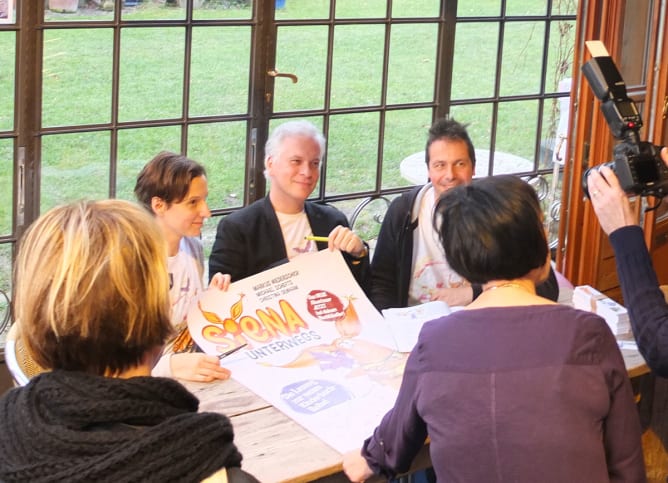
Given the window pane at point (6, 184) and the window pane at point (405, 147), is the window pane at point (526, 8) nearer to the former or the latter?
the window pane at point (405, 147)

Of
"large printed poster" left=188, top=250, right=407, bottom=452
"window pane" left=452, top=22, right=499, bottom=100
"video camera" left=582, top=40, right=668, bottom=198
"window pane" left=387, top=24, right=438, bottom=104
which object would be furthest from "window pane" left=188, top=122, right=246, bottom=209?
"video camera" left=582, top=40, right=668, bottom=198

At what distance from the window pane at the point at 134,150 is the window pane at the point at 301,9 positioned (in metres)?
0.56

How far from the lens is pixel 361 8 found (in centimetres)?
382

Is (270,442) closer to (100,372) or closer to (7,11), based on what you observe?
(100,372)

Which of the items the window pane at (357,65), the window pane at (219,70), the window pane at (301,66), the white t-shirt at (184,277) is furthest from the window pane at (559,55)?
the white t-shirt at (184,277)

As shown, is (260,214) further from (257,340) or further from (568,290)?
(568,290)

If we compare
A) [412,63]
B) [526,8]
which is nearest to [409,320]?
[412,63]

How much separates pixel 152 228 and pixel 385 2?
8.86 ft

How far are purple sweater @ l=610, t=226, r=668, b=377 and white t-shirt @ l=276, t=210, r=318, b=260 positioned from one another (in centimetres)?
125

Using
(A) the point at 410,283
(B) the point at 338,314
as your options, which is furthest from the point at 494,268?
(A) the point at 410,283

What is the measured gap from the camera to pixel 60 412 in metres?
1.28

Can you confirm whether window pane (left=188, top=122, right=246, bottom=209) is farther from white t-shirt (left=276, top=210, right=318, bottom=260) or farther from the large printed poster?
the large printed poster

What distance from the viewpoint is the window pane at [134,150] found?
341 centimetres

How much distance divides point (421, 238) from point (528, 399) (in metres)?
1.53
